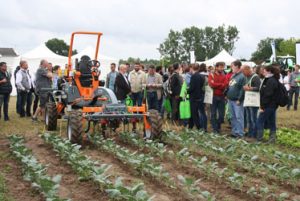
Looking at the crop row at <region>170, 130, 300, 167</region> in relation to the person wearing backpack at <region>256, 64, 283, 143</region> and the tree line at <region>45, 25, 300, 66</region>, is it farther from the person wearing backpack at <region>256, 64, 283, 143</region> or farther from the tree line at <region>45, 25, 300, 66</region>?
the tree line at <region>45, 25, 300, 66</region>

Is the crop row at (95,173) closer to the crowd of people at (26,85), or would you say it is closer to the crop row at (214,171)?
the crop row at (214,171)

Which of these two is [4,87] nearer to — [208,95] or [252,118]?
[208,95]

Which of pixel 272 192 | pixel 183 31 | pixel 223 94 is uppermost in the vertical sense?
pixel 183 31

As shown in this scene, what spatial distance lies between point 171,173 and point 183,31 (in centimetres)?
7677

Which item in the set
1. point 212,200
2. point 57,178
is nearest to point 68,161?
point 57,178

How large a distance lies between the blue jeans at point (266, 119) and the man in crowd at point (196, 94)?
196 cm

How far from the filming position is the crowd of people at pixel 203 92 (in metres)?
10.8

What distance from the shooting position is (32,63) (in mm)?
27703

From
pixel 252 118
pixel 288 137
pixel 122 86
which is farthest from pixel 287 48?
pixel 288 137

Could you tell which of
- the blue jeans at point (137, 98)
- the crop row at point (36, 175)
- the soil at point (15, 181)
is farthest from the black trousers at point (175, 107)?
the soil at point (15, 181)

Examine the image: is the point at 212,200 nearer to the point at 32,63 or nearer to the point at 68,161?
the point at 68,161

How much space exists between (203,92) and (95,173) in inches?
244

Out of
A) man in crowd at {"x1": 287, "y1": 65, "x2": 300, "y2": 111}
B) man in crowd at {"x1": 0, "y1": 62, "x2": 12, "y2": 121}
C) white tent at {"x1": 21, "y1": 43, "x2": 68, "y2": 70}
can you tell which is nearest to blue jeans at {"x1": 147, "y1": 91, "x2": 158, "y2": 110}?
man in crowd at {"x1": 0, "y1": 62, "x2": 12, "y2": 121}

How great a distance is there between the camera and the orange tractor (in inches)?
388
